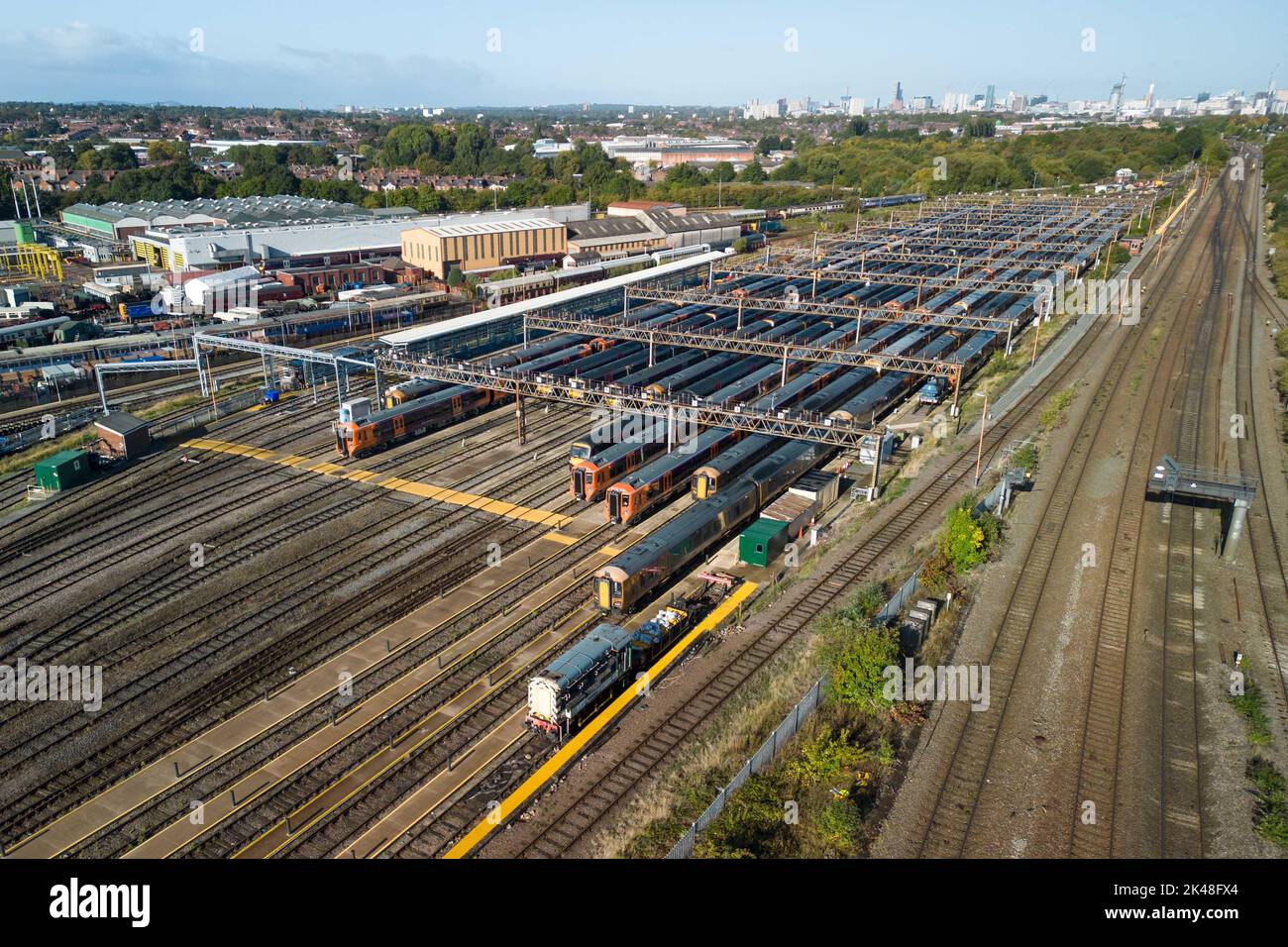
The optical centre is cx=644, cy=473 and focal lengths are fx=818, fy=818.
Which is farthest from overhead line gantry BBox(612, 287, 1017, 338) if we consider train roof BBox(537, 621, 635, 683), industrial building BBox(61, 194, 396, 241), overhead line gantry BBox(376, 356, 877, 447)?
industrial building BBox(61, 194, 396, 241)

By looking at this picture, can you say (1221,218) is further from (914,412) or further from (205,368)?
(205,368)

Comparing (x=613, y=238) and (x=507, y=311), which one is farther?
(x=613, y=238)

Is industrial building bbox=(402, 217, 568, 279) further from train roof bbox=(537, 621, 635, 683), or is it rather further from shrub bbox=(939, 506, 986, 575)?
train roof bbox=(537, 621, 635, 683)

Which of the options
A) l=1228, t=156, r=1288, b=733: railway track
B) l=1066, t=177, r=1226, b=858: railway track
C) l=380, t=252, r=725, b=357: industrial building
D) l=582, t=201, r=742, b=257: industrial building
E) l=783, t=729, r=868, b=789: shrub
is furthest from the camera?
l=582, t=201, r=742, b=257: industrial building

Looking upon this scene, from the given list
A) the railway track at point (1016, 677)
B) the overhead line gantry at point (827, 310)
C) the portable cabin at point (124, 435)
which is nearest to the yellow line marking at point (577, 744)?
the railway track at point (1016, 677)

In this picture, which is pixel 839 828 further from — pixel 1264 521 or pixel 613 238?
pixel 613 238

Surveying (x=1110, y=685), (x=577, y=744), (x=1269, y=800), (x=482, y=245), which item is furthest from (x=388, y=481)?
(x=482, y=245)
